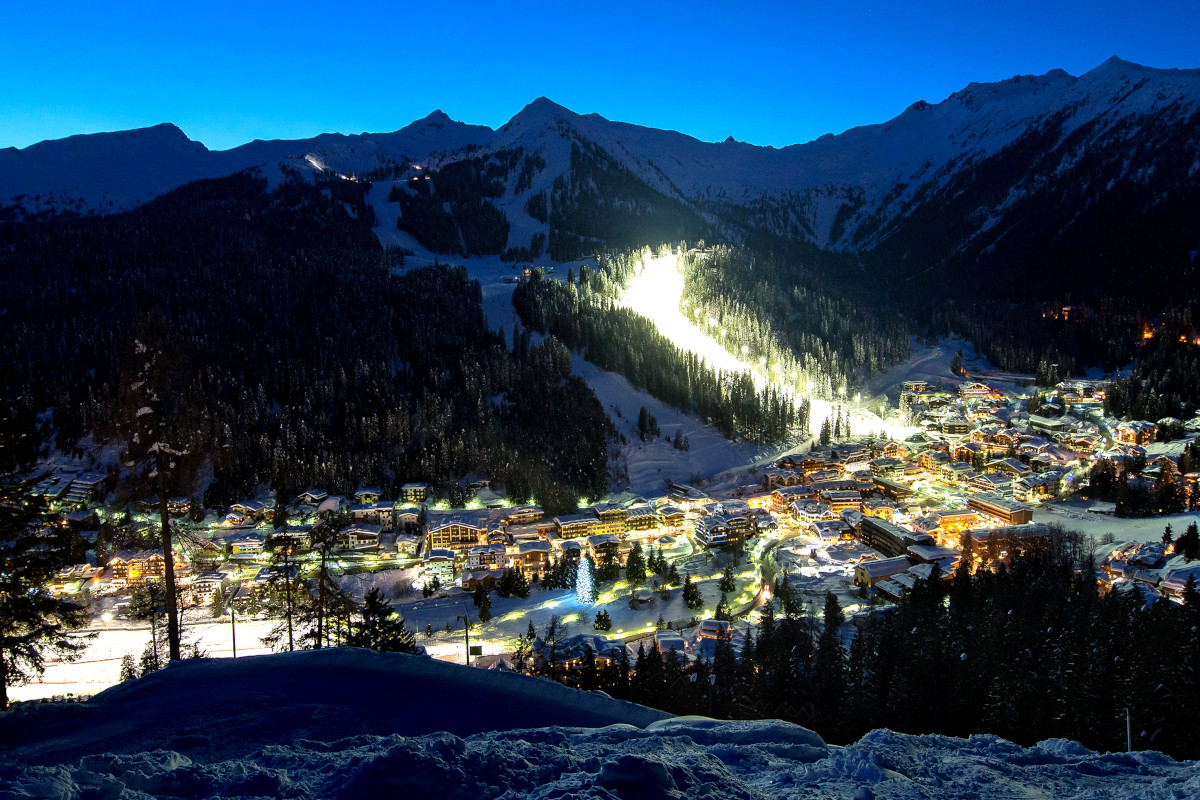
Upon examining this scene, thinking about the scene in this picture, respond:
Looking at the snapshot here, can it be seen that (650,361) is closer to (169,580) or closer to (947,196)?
(169,580)

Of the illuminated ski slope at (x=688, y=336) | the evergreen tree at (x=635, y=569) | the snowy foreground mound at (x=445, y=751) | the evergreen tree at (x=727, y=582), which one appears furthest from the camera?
the illuminated ski slope at (x=688, y=336)

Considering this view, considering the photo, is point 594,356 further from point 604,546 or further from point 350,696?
point 350,696

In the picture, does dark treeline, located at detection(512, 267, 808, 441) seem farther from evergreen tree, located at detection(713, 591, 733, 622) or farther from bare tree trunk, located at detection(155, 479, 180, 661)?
bare tree trunk, located at detection(155, 479, 180, 661)

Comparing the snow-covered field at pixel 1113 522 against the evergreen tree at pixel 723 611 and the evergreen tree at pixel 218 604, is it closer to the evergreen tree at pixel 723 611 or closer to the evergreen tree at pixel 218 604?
the evergreen tree at pixel 723 611

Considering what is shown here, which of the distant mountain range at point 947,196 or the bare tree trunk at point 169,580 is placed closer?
the bare tree trunk at point 169,580

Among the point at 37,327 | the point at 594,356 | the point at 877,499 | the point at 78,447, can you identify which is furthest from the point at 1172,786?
the point at 37,327

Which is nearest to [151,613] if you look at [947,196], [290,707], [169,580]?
Answer: [169,580]

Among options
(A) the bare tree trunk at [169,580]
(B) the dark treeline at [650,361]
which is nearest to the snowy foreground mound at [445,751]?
(A) the bare tree trunk at [169,580]
